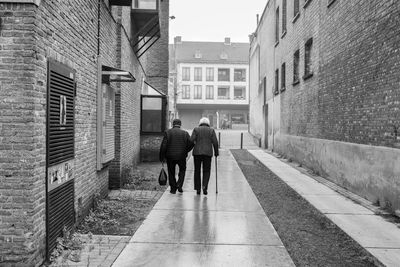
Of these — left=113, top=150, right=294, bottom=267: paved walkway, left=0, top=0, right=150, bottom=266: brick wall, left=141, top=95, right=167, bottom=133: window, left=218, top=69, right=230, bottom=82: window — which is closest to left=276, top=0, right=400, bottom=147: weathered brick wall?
left=113, top=150, right=294, bottom=267: paved walkway

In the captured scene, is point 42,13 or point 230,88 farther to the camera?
point 230,88

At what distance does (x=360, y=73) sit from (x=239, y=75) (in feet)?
194

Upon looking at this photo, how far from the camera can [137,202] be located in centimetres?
897

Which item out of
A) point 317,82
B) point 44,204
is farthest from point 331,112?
point 44,204

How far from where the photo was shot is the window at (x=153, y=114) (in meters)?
16.5

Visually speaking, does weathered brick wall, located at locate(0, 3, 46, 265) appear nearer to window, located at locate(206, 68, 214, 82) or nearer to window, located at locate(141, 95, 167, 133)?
window, located at locate(141, 95, 167, 133)

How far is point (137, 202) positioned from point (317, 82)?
25.1 feet

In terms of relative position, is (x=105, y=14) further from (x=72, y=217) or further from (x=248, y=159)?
(x=248, y=159)

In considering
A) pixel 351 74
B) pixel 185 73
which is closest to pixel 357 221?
pixel 351 74

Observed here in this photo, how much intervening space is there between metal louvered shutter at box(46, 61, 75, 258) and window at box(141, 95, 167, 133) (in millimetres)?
10207

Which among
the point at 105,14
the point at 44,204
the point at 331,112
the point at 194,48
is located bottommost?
the point at 44,204

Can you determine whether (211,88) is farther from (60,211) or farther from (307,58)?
(60,211)

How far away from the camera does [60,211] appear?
5.76 m

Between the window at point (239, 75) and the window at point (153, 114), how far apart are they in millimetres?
51945
